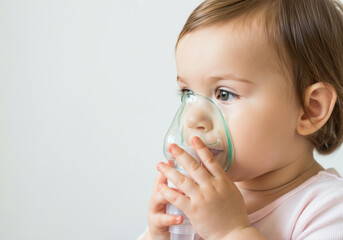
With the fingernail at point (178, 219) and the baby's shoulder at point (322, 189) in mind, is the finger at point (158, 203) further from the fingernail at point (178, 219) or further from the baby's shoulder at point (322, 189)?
the baby's shoulder at point (322, 189)

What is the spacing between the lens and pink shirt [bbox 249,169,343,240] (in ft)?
2.90

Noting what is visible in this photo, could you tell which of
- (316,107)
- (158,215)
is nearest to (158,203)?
(158,215)

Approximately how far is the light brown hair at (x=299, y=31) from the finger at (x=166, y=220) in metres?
0.34

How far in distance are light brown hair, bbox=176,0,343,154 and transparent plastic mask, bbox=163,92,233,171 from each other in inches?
6.2

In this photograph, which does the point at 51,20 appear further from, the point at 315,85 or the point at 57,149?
the point at 315,85

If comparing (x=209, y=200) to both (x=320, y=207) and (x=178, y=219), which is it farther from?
(x=320, y=207)

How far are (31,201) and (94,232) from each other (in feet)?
0.89

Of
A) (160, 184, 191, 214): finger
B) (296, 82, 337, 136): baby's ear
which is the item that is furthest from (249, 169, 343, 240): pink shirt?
(160, 184, 191, 214): finger

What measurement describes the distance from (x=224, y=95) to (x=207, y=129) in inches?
2.9

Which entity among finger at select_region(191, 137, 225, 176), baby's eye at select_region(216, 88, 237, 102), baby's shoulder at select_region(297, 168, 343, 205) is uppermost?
baby's eye at select_region(216, 88, 237, 102)

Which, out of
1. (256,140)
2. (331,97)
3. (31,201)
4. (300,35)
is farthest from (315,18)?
(31,201)

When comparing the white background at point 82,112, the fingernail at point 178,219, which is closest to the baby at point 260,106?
the fingernail at point 178,219

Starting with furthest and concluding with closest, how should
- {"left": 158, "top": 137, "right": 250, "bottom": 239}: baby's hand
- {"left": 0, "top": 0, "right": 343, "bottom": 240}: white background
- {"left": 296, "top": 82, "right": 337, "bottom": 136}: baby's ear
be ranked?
{"left": 0, "top": 0, "right": 343, "bottom": 240}: white background
{"left": 296, "top": 82, "right": 337, "bottom": 136}: baby's ear
{"left": 158, "top": 137, "right": 250, "bottom": 239}: baby's hand

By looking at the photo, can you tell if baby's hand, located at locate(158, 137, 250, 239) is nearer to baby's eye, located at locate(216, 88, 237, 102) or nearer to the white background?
baby's eye, located at locate(216, 88, 237, 102)
